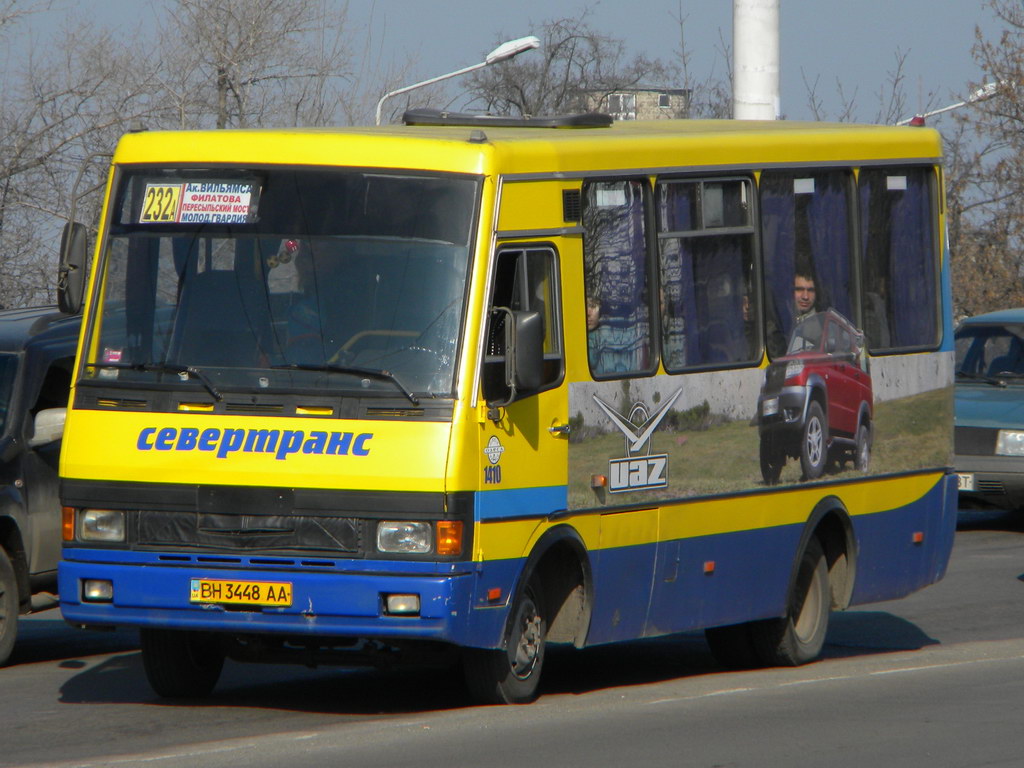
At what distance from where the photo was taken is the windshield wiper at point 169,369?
849 centimetres

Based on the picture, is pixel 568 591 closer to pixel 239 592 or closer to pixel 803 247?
pixel 239 592

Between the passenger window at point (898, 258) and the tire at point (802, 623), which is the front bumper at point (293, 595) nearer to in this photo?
the tire at point (802, 623)

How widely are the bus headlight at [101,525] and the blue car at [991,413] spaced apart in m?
11.4

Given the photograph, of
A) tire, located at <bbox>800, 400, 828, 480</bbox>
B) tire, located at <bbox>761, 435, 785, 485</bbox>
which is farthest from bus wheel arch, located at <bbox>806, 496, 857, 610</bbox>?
tire, located at <bbox>761, 435, 785, 485</bbox>

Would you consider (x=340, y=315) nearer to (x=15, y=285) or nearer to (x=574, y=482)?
(x=574, y=482)

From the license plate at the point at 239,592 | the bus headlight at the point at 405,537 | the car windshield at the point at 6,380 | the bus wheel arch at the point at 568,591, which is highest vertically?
the car windshield at the point at 6,380

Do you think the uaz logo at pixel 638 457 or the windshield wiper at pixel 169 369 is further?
the uaz logo at pixel 638 457

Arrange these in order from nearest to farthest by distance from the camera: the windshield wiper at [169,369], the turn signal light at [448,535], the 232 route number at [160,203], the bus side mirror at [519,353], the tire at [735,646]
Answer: the turn signal light at [448,535] → the bus side mirror at [519,353] → the windshield wiper at [169,369] → the 232 route number at [160,203] → the tire at [735,646]

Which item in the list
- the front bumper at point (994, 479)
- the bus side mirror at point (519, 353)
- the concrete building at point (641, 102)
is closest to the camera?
the bus side mirror at point (519, 353)

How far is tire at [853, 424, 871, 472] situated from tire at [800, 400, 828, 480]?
40cm

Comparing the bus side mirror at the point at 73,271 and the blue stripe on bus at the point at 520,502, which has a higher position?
the bus side mirror at the point at 73,271

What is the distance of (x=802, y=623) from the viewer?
11.4 m

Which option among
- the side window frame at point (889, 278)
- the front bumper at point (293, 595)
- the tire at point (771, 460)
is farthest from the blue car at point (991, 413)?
the front bumper at point (293, 595)

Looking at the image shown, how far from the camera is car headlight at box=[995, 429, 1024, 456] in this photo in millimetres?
17938
